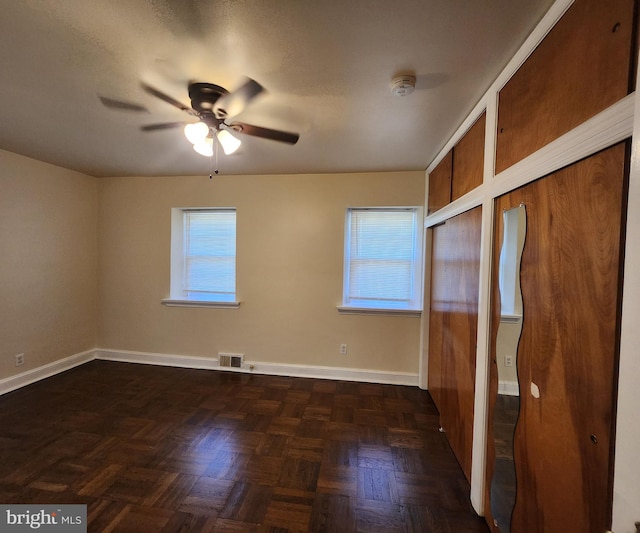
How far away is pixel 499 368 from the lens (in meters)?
1.37

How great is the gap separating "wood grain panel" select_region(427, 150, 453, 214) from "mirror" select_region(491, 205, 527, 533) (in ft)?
3.27

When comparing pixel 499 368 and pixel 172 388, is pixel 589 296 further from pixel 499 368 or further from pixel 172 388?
pixel 172 388

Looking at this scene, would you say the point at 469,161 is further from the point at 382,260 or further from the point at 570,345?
the point at 382,260

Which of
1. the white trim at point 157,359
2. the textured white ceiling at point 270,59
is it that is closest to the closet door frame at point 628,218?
the textured white ceiling at point 270,59

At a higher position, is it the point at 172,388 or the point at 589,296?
the point at 589,296

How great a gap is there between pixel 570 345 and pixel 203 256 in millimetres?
3543

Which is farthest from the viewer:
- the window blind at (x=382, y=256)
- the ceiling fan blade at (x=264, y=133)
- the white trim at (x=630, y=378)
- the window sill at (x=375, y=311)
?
the window blind at (x=382, y=256)

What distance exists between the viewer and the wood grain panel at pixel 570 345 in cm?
77

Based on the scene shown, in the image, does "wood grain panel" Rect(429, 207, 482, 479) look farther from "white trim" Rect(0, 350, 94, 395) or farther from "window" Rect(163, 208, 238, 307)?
"white trim" Rect(0, 350, 94, 395)

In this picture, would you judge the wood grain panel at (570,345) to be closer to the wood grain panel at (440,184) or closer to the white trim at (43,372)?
the wood grain panel at (440,184)

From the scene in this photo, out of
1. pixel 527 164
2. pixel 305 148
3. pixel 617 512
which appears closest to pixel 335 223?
pixel 305 148

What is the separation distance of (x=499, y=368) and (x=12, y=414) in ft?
12.3

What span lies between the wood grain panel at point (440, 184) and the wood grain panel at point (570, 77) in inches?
35.3

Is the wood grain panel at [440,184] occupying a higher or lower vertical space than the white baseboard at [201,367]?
higher
